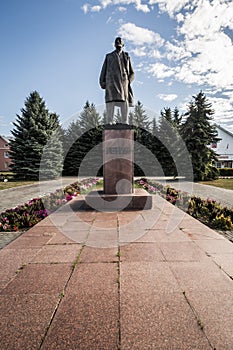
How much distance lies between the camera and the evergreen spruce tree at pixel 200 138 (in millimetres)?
16406

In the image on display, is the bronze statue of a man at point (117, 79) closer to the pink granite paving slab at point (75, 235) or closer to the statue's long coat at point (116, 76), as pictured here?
the statue's long coat at point (116, 76)

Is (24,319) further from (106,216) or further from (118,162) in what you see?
(118,162)

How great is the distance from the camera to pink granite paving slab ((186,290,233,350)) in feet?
4.17

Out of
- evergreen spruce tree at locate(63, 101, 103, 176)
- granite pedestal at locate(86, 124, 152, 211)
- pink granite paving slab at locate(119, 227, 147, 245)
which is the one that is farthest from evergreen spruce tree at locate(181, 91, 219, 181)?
pink granite paving slab at locate(119, 227, 147, 245)

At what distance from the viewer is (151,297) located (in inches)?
65.8

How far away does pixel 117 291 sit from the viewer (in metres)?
1.76

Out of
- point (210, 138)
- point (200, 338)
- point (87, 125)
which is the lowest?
point (200, 338)

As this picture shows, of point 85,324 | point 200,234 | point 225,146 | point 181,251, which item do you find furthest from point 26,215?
point 225,146

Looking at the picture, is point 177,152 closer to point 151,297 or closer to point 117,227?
point 117,227

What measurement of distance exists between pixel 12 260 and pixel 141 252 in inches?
58.0

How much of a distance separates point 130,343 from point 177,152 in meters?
21.5

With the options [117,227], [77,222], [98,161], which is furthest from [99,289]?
[98,161]

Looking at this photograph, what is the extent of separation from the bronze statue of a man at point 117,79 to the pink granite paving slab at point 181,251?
329 centimetres

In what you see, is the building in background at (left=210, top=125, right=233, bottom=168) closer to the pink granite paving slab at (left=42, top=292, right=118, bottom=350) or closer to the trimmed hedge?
the trimmed hedge
